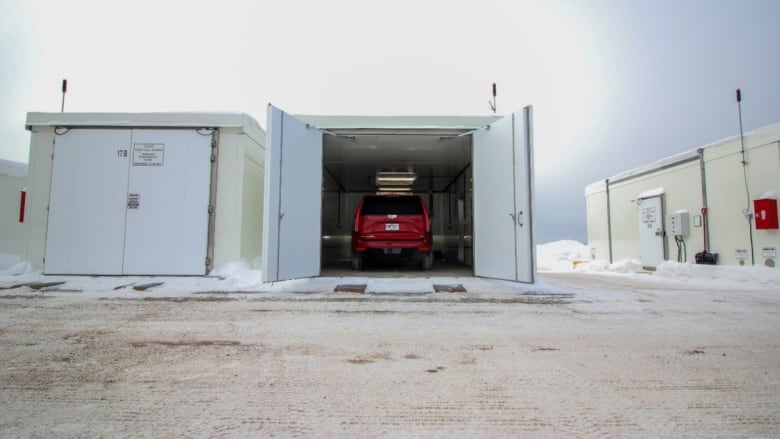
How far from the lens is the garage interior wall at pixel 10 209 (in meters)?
8.82

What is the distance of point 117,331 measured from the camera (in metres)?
3.19

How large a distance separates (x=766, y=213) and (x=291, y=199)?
979 centimetres

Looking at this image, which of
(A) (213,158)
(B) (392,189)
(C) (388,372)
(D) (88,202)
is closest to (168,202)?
(A) (213,158)

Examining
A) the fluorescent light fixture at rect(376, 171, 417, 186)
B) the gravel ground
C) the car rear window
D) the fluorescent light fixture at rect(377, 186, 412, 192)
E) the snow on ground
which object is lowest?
the gravel ground

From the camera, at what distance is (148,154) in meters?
7.57

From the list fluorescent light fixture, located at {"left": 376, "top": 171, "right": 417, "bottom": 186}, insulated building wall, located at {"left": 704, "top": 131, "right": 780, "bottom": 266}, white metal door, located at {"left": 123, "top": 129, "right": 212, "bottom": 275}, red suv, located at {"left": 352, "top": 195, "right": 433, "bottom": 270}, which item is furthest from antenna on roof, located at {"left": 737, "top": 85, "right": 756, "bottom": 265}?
white metal door, located at {"left": 123, "top": 129, "right": 212, "bottom": 275}

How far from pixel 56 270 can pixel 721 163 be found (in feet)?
50.3

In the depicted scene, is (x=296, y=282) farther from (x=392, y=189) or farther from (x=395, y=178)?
(x=392, y=189)

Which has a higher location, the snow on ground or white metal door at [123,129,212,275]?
white metal door at [123,129,212,275]

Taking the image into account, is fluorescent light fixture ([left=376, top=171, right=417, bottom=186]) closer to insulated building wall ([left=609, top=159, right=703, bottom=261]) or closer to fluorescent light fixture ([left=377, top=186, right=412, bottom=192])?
fluorescent light fixture ([left=377, top=186, right=412, bottom=192])

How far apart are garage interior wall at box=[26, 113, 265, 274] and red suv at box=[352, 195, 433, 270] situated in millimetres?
2507

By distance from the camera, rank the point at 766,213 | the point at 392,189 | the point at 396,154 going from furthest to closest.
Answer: the point at 392,189 < the point at 396,154 < the point at 766,213

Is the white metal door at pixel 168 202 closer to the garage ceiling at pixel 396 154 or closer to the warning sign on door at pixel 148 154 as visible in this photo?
the warning sign on door at pixel 148 154

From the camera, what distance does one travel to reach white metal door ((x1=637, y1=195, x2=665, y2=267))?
11.0 metres
